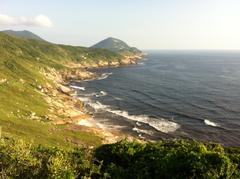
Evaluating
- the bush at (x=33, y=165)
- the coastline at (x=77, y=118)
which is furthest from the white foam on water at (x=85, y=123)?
the bush at (x=33, y=165)

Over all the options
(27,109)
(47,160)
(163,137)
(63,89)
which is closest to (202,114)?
(163,137)

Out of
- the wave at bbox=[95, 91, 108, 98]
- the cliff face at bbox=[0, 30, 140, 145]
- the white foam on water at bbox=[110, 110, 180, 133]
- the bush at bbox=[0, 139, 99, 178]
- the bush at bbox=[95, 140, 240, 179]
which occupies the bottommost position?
the white foam on water at bbox=[110, 110, 180, 133]

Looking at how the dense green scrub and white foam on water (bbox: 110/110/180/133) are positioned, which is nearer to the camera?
the dense green scrub

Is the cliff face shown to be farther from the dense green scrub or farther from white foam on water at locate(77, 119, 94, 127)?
the dense green scrub

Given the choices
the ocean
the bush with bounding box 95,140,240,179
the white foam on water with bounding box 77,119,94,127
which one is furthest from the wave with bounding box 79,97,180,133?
the bush with bounding box 95,140,240,179

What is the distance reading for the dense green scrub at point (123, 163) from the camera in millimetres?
37438

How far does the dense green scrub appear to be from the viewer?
3744cm

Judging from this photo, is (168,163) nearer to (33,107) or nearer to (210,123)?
(210,123)

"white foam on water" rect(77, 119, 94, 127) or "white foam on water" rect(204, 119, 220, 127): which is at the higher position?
"white foam on water" rect(204, 119, 220, 127)

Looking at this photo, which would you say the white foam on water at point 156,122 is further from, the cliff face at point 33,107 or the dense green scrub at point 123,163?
the dense green scrub at point 123,163

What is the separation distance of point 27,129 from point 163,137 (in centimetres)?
4158

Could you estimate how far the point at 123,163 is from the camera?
47.1 m

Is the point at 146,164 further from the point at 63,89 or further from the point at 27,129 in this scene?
the point at 63,89

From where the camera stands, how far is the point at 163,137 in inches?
3661
